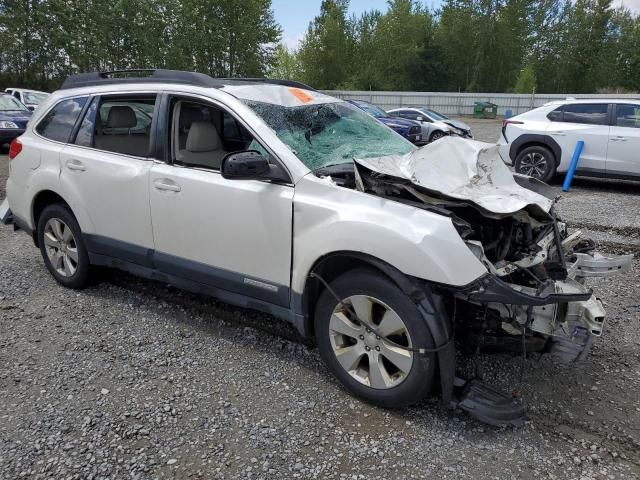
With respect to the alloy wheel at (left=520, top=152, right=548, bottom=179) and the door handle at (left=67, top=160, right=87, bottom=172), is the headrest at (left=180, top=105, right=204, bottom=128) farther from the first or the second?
the alloy wheel at (left=520, top=152, right=548, bottom=179)

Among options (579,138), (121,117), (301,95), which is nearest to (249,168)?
(301,95)

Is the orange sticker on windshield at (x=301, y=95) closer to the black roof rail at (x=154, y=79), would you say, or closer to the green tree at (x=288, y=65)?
the black roof rail at (x=154, y=79)

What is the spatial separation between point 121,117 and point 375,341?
2.68 m

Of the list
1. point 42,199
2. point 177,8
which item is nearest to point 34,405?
point 42,199

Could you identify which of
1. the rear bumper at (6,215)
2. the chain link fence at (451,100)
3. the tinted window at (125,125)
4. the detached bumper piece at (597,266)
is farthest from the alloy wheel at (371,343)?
the chain link fence at (451,100)

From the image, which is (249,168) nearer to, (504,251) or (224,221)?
(224,221)

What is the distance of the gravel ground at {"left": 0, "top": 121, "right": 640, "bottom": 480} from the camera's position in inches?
97.3

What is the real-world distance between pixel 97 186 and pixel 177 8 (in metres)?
43.9

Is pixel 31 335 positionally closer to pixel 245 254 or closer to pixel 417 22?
pixel 245 254

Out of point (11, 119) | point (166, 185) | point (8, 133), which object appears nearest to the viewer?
point (166, 185)

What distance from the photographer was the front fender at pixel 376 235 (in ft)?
8.13

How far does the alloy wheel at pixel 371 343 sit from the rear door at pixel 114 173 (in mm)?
1647

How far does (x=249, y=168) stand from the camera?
293cm

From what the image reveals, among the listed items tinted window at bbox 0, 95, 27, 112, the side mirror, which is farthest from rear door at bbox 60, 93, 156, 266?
tinted window at bbox 0, 95, 27, 112
